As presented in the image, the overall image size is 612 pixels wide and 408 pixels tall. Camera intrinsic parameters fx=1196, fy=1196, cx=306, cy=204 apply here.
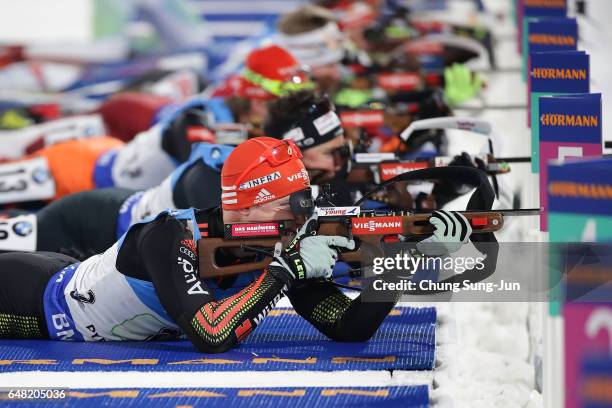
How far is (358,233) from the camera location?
14.4 ft

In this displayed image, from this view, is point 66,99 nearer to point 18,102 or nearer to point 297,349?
point 18,102

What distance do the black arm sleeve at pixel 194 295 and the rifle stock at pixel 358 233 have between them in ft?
0.28

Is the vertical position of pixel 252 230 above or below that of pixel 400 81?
above

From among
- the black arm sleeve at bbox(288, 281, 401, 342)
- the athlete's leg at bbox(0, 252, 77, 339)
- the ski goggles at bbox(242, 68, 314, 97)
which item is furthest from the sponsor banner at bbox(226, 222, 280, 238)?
the ski goggles at bbox(242, 68, 314, 97)

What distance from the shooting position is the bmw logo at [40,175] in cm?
763

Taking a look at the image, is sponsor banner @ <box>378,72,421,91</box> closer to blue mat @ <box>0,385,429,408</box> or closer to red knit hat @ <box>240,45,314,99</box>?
red knit hat @ <box>240,45,314,99</box>

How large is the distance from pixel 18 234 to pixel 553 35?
10.7 ft

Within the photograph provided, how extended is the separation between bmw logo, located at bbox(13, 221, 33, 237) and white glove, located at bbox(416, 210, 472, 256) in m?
2.74

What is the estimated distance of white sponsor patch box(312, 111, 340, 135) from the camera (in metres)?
6.04

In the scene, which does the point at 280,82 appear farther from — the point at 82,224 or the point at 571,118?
the point at 571,118

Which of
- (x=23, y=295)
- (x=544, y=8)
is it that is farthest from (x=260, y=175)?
(x=544, y=8)

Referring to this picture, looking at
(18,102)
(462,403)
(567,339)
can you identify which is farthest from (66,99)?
(567,339)

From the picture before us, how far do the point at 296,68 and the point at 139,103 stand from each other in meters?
2.73

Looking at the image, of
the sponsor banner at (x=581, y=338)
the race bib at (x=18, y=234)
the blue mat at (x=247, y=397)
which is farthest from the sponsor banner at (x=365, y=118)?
the sponsor banner at (x=581, y=338)
